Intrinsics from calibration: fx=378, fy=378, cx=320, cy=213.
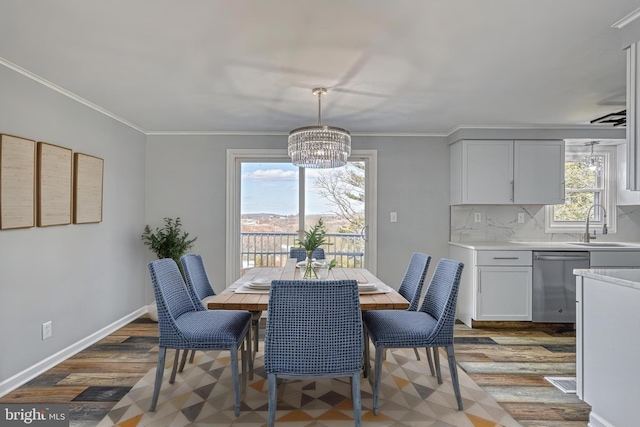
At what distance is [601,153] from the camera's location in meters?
4.71

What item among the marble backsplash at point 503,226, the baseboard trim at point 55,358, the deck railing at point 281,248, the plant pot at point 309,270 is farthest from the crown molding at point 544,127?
the baseboard trim at point 55,358

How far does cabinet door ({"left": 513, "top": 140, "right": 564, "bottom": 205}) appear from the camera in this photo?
4359 mm

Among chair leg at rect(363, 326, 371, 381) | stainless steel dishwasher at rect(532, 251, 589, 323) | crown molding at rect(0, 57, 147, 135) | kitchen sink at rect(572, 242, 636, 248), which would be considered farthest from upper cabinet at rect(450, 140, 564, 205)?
crown molding at rect(0, 57, 147, 135)

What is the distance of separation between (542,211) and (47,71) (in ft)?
17.1

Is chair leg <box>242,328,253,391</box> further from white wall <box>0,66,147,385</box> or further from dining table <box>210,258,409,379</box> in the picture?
white wall <box>0,66,147,385</box>

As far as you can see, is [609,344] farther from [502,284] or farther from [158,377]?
[158,377]

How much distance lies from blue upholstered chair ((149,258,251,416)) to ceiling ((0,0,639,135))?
4.55 feet

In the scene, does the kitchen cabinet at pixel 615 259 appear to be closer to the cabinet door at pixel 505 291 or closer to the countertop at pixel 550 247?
the countertop at pixel 550 247

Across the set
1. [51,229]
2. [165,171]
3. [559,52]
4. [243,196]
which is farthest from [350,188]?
[51,229]

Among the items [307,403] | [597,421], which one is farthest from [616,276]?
[307,403]

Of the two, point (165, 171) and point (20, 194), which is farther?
point (165, 171)

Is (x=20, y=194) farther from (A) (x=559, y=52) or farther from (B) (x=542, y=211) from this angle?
(B) (x=542, y=211)

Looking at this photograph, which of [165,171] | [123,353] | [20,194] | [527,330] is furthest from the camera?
[165,171]

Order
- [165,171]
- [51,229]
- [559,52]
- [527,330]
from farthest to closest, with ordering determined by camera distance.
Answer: [165,171] < [527,330] < [51,229] < [559,52]
